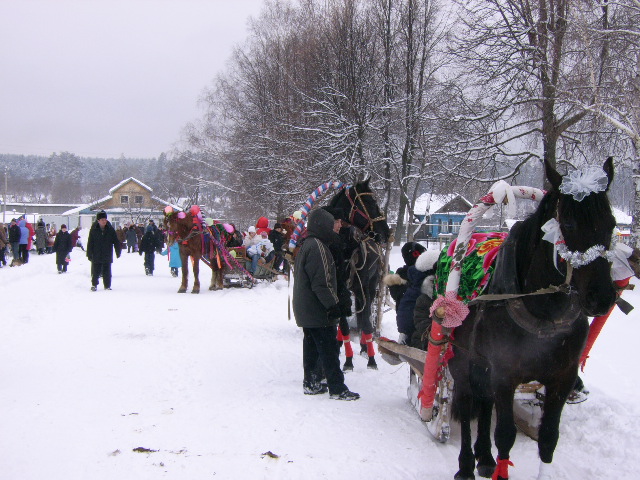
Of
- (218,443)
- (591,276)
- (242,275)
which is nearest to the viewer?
(591,276)

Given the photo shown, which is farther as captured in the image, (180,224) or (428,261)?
(180,224)

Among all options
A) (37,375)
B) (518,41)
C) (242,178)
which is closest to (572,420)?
(37,375)

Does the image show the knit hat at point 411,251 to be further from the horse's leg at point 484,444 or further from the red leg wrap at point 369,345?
the horse's leg at point 484,444

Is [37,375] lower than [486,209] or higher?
lower

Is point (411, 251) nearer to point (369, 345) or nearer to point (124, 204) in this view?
point (369, 345)

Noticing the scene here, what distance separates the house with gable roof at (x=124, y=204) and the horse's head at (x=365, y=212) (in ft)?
197

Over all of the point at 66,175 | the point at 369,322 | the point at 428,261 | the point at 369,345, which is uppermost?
the point at 66,175

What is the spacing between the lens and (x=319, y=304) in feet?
18.1

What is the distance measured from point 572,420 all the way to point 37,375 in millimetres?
5432

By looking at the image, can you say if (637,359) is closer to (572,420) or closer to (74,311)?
(572,420)

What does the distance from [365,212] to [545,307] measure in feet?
13.2

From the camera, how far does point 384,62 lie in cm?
2469

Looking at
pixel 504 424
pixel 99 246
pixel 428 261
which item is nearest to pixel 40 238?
pixel 99 246

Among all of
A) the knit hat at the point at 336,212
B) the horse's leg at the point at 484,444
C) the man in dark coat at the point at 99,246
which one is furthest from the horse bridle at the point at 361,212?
the man in dark coat at the point at 99,246
